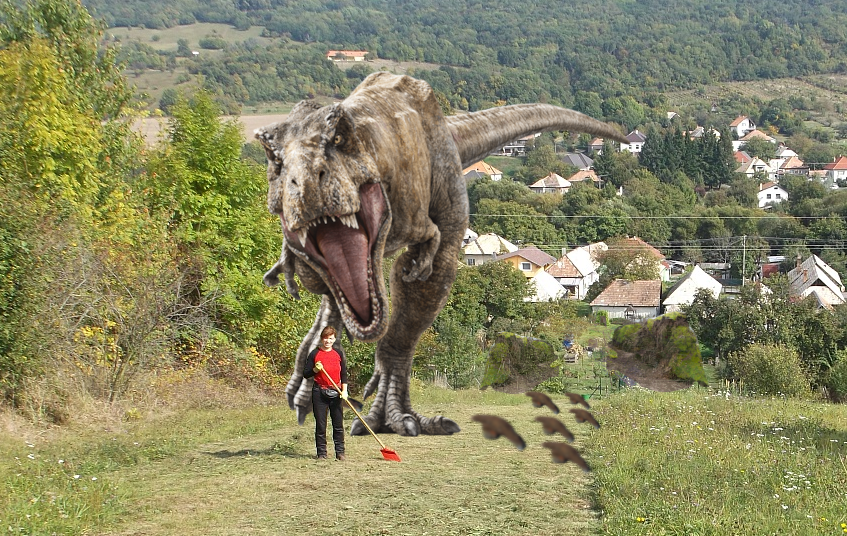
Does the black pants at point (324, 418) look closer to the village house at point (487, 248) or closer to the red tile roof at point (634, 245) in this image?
the village house at point (487, 248)

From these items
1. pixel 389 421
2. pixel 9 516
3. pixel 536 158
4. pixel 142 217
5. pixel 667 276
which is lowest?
pixel 9 516

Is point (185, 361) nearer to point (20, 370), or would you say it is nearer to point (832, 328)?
point (20, 370)

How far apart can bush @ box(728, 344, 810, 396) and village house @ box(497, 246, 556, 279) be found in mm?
29979

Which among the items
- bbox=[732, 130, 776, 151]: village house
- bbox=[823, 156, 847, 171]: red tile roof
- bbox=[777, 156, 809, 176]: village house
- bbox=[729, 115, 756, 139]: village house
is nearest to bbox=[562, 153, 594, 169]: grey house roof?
bbox=[777, 156, 809, 176]: village house

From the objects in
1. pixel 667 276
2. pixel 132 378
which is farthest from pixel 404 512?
pixel 667 276

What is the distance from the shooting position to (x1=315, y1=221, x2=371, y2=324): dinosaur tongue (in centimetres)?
594

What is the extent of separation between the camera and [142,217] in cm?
1950

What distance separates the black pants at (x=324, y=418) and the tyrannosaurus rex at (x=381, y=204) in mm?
423

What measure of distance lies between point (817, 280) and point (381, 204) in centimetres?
7136

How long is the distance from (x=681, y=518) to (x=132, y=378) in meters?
7.80

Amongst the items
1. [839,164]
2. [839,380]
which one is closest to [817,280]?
[839,380]

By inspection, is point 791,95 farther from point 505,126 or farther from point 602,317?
point 505,126

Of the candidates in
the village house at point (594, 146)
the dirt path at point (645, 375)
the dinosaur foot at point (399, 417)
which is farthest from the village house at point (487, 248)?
the village house at point (594, 146)

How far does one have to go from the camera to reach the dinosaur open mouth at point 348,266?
5.91m
